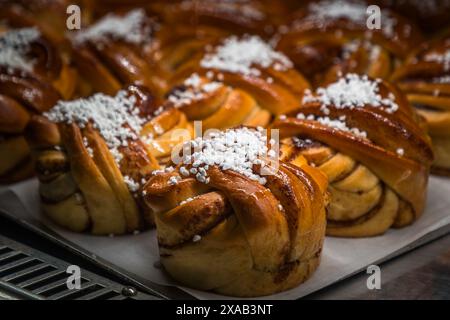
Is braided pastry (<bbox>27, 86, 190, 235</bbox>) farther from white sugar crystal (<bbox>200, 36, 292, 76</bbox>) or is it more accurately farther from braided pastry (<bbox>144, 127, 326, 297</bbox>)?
white sugar crystal (<bbox>200, 36, 292, 76</bbox>)

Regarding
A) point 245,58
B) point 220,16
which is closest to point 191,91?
point 245,58

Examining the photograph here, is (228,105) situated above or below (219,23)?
below

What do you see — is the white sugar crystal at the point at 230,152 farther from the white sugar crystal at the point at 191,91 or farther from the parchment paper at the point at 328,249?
the white sugar crystal at the point at 191,91

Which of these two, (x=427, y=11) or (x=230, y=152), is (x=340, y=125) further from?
(x=427, y=11)

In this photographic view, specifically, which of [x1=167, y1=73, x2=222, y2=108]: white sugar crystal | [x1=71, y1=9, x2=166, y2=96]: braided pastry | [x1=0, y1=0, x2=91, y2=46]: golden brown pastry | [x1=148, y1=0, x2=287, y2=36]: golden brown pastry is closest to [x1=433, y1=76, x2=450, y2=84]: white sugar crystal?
[x1=167, y1=73, x2=222, y2=108]: white sugar crystal

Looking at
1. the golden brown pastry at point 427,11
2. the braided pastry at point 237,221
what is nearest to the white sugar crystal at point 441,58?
the golden brown pastry at point 427,11

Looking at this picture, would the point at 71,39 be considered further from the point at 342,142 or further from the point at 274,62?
the point at 342,142

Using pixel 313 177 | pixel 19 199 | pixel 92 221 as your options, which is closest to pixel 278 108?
pixel 313 177
